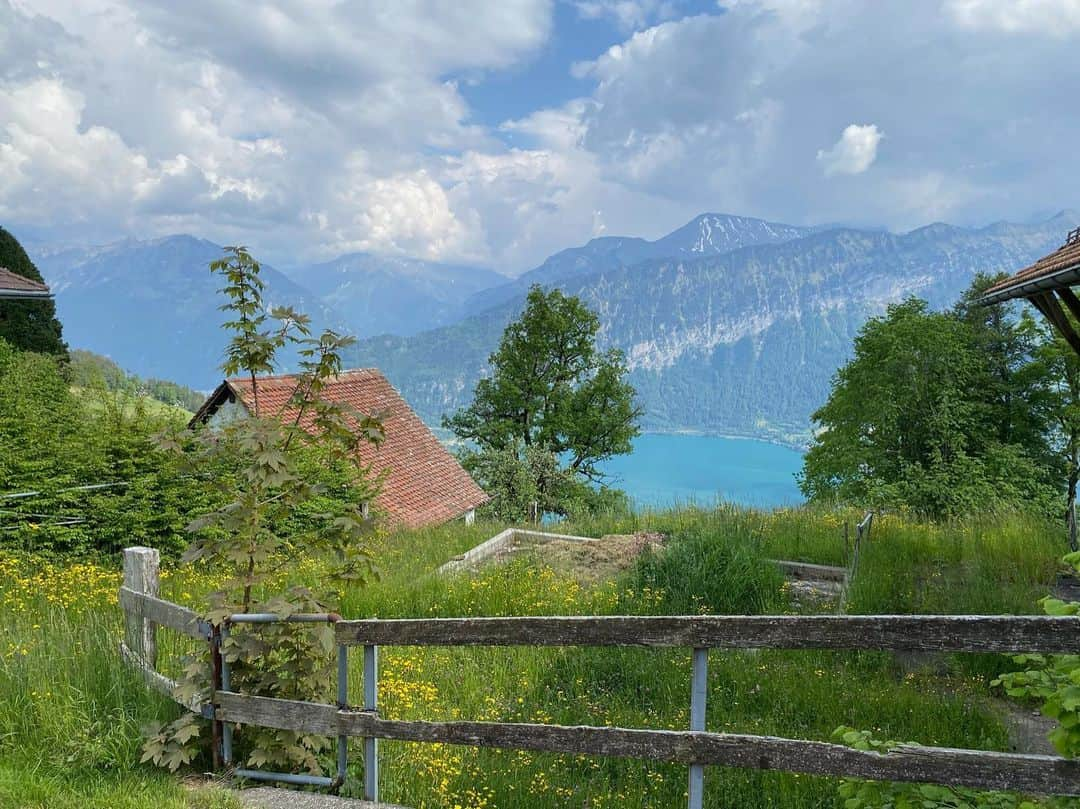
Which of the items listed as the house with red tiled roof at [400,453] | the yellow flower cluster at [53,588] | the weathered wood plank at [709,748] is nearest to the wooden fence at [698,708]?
the weathered wood plank at [709,748]

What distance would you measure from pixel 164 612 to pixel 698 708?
339 centimetres

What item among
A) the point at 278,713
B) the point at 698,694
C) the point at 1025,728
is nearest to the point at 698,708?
the point at 698,694

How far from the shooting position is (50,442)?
11.5 meters

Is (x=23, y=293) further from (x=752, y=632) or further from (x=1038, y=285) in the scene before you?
(x=1038, y=285)

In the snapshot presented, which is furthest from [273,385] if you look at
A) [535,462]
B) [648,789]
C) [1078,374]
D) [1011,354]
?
[1011,354]

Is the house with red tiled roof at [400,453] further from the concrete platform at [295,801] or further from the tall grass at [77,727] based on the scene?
the concrete platform at [295,801]

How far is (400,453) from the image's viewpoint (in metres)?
28.2

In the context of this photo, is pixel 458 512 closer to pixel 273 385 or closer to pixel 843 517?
pixel 273 385

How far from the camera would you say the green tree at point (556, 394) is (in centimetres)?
4219

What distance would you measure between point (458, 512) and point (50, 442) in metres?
17.4

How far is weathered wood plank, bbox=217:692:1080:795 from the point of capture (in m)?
2.69

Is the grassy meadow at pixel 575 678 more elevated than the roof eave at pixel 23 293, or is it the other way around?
the roof eave at pixel 23 293

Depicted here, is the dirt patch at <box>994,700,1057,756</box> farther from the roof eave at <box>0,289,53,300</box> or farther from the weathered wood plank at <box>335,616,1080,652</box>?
the roof eave at <box>0,289,53,300</box>

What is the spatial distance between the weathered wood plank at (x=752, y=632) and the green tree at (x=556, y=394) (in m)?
37.8
